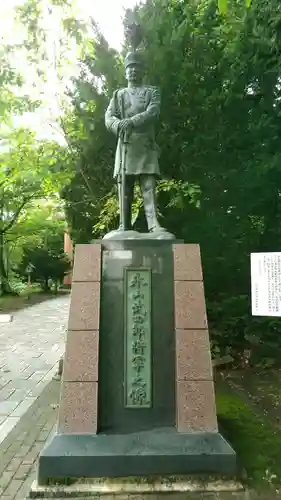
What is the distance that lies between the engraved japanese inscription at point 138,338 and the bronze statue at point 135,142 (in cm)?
66

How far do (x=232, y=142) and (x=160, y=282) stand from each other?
4053 millimetres

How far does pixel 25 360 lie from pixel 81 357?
528 centimetres

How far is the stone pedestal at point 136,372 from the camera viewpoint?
3.40 metres

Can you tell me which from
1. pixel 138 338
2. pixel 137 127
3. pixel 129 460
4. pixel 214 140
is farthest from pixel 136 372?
pixel 214 140

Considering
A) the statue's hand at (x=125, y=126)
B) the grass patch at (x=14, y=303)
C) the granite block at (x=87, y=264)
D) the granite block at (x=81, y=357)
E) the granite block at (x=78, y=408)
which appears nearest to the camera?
the granite block at (x=78, y=408)

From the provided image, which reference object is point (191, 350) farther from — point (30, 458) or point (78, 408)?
point (30, 458)

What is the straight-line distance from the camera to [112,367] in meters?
3.89

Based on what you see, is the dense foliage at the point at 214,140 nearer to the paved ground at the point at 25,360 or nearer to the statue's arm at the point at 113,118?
the statue's arm at the point at 113,118

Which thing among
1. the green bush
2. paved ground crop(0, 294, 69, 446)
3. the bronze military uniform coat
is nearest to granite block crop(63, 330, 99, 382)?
paved ground crop(0, 294, 69, 446)

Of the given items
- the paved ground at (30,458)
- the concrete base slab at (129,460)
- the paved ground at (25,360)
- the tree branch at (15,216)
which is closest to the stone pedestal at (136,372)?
the concrete base slab at (129,460)

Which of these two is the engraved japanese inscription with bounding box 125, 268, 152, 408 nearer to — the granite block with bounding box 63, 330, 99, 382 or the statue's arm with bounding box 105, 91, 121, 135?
the granite block with bounding box 63, 330, 99, 382

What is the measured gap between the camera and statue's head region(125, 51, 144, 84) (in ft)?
14.5

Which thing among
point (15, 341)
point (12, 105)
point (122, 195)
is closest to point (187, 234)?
point (122, 195)

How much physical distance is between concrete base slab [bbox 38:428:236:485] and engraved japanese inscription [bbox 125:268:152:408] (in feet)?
1.50
